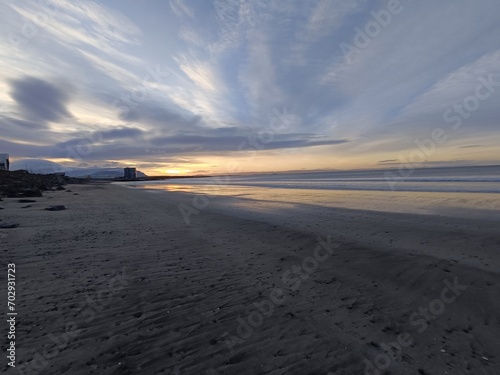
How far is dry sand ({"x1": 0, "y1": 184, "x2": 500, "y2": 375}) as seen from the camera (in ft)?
12.2

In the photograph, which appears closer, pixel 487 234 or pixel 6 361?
pixel 6 361

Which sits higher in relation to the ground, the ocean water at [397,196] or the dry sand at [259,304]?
the ocean water at [397,196]

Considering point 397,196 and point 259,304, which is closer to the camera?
point 259,304

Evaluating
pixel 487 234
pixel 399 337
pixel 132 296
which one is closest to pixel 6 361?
pixel 132 296

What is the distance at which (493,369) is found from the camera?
3.54 metres

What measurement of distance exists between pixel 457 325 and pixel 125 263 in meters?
7.98

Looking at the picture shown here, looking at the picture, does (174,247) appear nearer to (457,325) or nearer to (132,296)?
(132,296)

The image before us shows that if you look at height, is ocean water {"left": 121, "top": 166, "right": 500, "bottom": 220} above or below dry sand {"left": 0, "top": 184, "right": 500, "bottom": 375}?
above

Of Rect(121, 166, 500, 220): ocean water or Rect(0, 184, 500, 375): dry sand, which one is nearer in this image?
Rect(0, 184, 500, 375): dry sand

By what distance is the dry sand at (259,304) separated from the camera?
12.2 feet

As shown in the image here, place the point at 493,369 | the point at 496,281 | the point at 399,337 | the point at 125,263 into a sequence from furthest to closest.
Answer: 1. the point at 125,263
2. the point at 496,281
3. the point at 399,337
4. the point at 493,369

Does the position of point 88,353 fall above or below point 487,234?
below

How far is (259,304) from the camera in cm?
528

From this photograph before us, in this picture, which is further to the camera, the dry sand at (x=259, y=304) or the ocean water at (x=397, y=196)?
the ocean water at (x=397, y=196)
